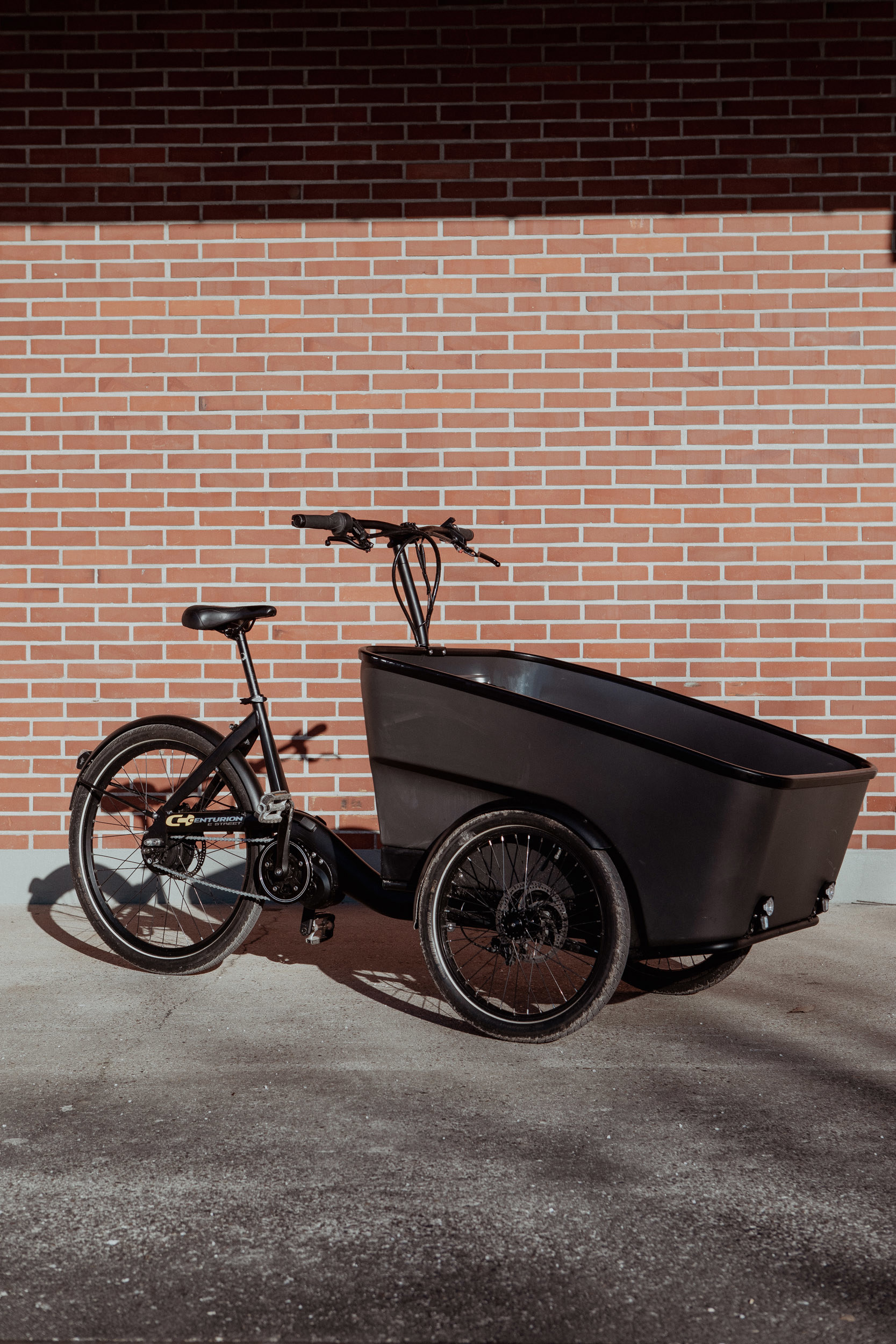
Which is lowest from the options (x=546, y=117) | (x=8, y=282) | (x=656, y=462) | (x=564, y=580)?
(x=564, y=580)

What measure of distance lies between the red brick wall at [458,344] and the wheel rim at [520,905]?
69.6 inches

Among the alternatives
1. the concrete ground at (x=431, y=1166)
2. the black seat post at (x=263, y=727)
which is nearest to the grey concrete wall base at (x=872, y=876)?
the concrete ground at (x=431, y=1166)

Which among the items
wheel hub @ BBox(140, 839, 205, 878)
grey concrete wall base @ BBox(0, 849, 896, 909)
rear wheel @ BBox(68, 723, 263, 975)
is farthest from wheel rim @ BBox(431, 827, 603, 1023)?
grey concrete wall base @ BBox(0, 849, 896, 909)

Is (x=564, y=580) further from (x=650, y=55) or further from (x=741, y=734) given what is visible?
(x=650, y=55)

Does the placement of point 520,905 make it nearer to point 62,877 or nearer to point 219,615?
point 219,615

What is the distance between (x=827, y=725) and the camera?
4699 millimetres

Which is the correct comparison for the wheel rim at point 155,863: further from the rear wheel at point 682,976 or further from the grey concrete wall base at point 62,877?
the rear wheel at point 682,976

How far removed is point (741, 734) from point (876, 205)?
2749mm

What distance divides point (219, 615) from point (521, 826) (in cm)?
126

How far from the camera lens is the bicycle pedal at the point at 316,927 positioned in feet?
10.8

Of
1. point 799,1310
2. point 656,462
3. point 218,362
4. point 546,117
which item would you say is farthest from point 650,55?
point 799,1310

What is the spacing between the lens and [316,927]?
10.8ft

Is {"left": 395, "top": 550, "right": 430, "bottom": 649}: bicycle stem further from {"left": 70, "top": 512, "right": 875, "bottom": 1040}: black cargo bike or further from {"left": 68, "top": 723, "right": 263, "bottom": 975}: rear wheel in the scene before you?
{"left": 68, "top": 723, "right": 263, "bottom": 975}: rear wheel

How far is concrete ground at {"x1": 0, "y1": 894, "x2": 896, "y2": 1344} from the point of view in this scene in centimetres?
183
